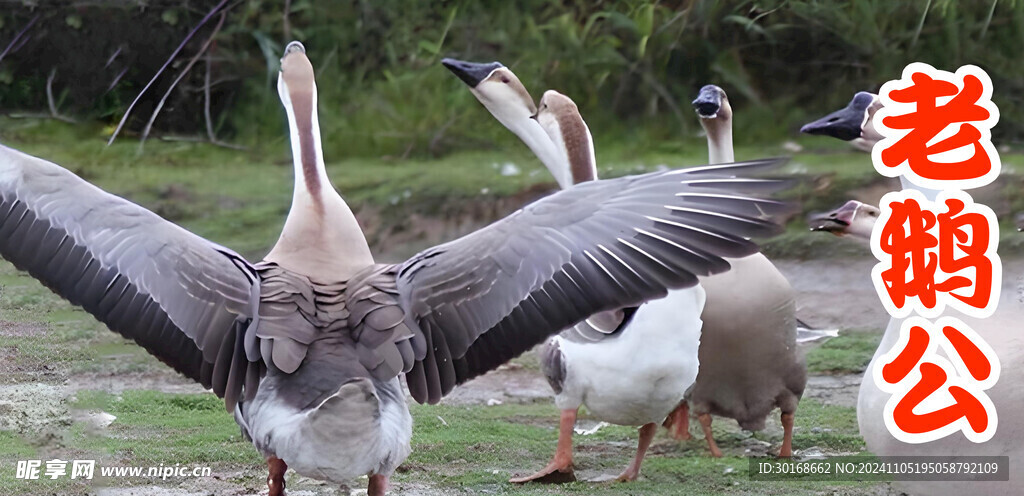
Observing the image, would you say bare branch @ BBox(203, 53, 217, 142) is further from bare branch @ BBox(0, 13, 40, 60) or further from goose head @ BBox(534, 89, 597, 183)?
goose head @ BBox(534, 89, 597, 183)

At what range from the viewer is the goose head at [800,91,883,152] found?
4688mm

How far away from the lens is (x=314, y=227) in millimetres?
3523

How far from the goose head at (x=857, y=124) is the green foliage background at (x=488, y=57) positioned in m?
3.42

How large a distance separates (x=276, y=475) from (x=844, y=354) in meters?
3.15

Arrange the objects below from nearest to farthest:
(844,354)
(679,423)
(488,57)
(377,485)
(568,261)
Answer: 1. (568,261)
2. (377,485)
3. (679,423)
4. (844,354)
5. (488,57)

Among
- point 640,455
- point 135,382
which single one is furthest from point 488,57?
point 640,455

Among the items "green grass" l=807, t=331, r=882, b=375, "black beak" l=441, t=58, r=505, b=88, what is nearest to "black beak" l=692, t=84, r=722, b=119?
"black beak" l=441, t=58, r=505, b=88

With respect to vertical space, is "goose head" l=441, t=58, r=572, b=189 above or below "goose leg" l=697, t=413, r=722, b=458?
above

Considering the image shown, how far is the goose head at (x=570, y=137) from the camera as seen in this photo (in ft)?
14.1

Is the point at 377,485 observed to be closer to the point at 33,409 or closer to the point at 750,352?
the point at 750,352

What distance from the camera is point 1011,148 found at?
8.00m

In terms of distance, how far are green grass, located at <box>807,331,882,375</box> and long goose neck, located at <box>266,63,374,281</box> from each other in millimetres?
2802

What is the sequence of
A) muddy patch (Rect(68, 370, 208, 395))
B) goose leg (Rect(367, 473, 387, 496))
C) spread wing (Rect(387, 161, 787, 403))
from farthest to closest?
muddy patch (Rect(68, 370, 208, 395))
goose leg (Rect(367, 473, 387, 496))
spread wing (Rect(387, 161, 787, 403))

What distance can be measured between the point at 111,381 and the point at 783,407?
2.68 metres
